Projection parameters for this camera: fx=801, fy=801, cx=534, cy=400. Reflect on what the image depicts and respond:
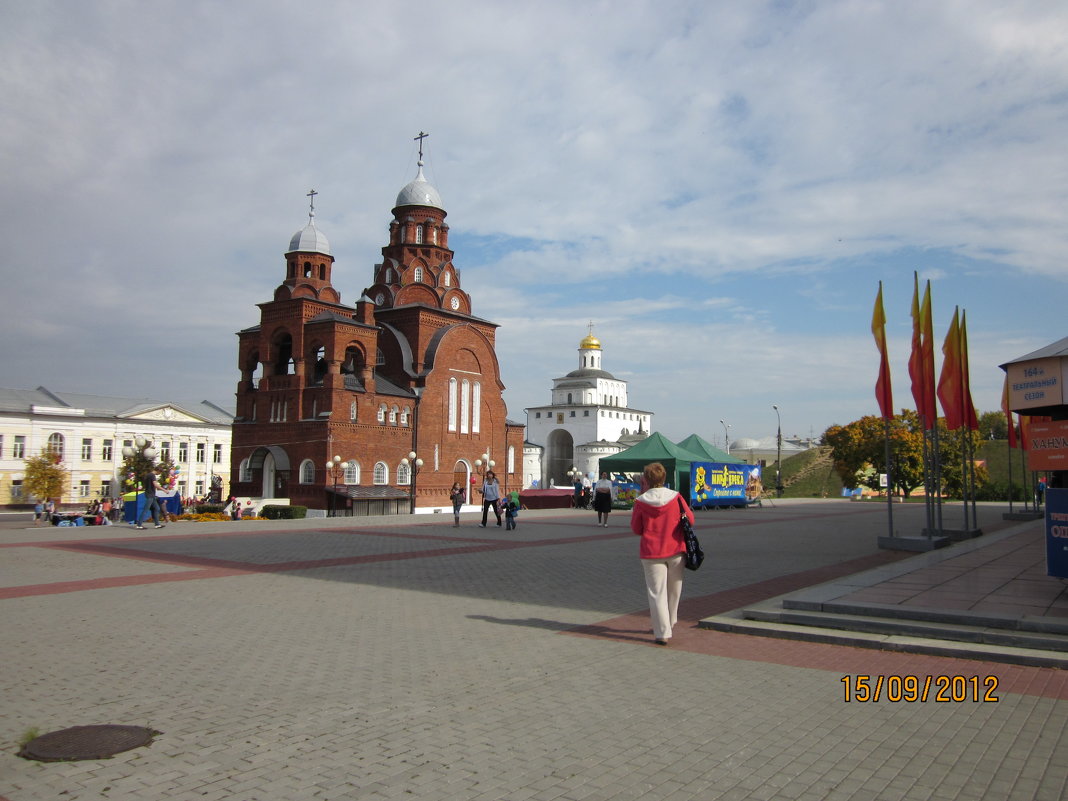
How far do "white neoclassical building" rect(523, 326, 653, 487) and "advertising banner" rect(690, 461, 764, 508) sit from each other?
62021 mm

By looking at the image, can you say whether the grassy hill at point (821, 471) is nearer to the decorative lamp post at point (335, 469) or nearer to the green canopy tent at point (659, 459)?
the green canopy tent at point (659, 459)

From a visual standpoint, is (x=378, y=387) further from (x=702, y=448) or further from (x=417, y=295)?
(x=702, y=448)

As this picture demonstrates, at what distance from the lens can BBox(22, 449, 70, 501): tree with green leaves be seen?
166 feet

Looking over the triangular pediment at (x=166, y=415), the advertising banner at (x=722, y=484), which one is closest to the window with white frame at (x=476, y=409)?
the advertising banner at (x=722, y=484)

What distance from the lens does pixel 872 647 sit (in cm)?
720

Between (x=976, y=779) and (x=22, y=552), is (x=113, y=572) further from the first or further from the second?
(x=976, y=779)

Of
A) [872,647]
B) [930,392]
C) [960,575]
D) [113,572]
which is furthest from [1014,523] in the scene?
[113,572]

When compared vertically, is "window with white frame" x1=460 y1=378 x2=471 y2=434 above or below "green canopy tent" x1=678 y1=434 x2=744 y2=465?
above

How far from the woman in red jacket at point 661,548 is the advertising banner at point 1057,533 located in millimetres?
4243

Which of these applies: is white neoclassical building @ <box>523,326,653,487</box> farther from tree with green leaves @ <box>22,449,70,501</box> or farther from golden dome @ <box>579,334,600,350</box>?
tree with green leaves @ <box>22,449,70,501</box>

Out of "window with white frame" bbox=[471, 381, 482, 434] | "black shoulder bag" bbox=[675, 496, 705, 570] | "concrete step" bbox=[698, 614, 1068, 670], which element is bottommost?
"concrete step" bbox=[698, 614, 1068, 670]

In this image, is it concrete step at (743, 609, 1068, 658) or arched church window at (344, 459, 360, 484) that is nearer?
concrete step at (743, 609, 1068, 658)

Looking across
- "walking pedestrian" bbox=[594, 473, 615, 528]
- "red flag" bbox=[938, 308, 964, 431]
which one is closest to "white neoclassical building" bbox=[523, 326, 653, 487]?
"walking pedestrian" bbox=[594, 473, 615, 528]
